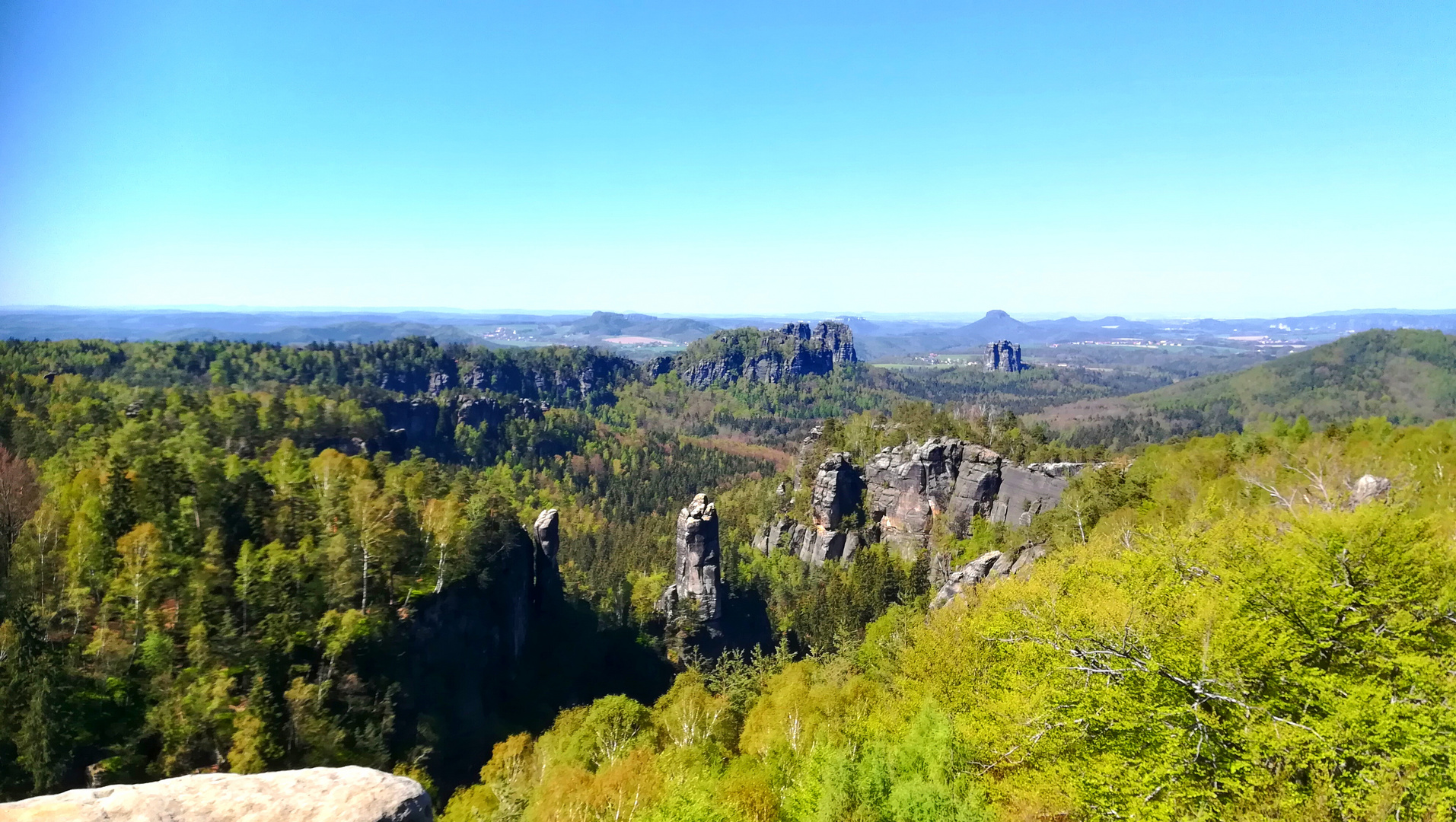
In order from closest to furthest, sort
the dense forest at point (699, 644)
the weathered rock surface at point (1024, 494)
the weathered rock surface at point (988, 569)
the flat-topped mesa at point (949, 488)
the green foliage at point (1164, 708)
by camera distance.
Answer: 1. the green foliage at point (1164, 708)
2. the dense forest at point (699, 644)
3. the weathered rock surface at point (988, 569)
4. the weathered rock surface at point (1024, 494)
5. the flat-topped mesa at point (949, 488)

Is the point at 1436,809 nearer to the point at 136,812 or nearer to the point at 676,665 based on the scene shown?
the point at 136,812

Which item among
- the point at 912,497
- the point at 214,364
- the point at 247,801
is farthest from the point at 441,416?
the point at 247,801

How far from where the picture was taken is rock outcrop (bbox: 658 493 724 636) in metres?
65.5

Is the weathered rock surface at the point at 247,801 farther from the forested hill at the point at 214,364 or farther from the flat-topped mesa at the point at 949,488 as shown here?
the forested hill at the point at 214,364

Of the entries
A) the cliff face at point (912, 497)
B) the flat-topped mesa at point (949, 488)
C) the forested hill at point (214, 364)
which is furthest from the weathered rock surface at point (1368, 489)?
the forested hill at point (214, 364)

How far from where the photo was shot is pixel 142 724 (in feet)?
94.9

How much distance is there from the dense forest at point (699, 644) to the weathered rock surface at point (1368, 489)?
3.91 feet

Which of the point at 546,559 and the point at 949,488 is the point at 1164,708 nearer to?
the point at 546,559

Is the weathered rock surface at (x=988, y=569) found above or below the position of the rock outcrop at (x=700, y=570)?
above

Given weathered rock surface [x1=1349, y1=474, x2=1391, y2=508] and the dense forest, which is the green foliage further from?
weathered rock surface [x1=1349, y1=474, x2=1391, y2=508]

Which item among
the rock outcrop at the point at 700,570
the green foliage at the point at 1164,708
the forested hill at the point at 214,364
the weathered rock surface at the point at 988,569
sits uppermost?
the forested hill at the point at 214,364

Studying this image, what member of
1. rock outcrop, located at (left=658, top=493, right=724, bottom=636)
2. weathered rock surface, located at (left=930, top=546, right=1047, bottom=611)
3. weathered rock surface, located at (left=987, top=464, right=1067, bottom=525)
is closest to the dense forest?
rock outcrop, located at (left=658, top=493, right=724, bottom=636)

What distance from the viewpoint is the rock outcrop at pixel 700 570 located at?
65500mm

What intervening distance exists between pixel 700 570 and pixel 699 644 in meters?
6.86
